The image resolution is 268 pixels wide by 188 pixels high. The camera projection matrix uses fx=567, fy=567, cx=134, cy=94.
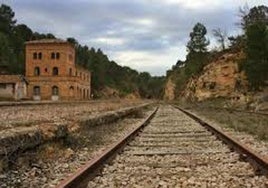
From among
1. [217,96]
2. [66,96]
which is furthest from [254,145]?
[66,96]

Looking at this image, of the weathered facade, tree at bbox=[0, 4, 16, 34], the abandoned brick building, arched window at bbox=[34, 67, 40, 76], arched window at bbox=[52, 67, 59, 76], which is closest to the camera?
the weathered facade

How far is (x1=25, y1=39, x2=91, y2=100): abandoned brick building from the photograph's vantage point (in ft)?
324

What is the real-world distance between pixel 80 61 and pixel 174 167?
145 meters

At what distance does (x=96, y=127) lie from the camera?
1884cm

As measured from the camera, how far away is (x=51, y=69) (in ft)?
333

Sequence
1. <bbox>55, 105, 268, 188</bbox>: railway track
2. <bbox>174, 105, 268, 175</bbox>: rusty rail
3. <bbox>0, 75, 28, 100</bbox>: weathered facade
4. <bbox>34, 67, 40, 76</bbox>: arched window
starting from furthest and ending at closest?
<bbox>34, 67, 40, 76</bbox>: arched window, <bbox>0, 75, 28, 100</bbox>: weathered facade, <bbox>174, 105, 268, 175</bbox>: rusty rail, <bbox>55, 105, 268, 188</bbox>: railway track

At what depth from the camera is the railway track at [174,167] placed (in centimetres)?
748

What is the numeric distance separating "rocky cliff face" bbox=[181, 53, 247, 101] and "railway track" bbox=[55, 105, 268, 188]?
60.7m

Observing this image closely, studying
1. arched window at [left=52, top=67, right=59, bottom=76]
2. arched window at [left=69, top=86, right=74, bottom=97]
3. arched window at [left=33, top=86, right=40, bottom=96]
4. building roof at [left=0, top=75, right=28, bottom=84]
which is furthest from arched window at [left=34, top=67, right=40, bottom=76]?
building roof at [left=0, top=75, right=28, bottom=84]

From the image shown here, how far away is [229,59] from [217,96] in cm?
610

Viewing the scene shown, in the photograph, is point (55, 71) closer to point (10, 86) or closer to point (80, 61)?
point (10, 86)

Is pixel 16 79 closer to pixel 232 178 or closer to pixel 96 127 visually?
pixel 96 127

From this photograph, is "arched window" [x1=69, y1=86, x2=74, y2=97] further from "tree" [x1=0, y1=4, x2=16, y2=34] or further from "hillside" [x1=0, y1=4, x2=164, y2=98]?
"tree" [x1=0, y1=4, x2=16, y2=34]

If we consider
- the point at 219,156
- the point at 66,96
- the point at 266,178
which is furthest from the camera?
the point at 66,96
